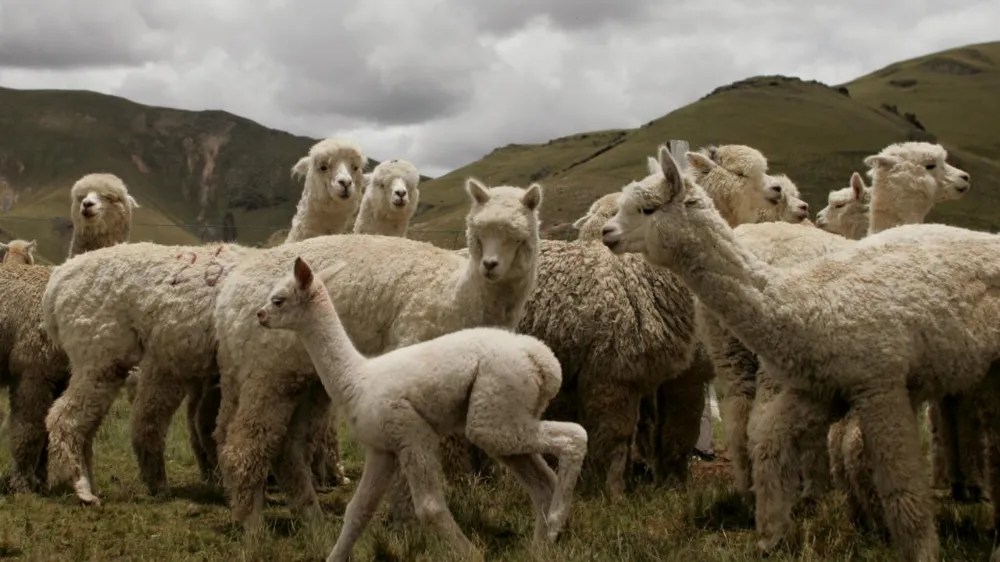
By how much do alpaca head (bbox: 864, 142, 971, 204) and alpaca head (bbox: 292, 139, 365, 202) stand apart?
527cm

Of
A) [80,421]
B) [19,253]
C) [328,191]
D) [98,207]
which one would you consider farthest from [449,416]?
[19,253]

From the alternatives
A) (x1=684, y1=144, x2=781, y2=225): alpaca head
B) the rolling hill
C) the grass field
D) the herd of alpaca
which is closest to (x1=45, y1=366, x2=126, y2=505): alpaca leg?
the herd of alpaca

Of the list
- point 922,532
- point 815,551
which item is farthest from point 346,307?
point 922,532

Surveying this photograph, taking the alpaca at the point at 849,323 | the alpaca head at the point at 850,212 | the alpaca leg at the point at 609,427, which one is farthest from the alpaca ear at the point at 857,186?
the alpaca at the point at 849,323

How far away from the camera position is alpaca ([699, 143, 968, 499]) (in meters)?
6.97

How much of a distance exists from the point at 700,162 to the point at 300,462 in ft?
14.9

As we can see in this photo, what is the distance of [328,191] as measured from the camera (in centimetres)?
1080

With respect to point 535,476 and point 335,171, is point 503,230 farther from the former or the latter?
point 335,171

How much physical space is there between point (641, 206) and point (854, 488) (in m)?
2.27

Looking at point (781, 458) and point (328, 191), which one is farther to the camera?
point (328, 191)

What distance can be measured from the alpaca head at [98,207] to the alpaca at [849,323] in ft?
21.6

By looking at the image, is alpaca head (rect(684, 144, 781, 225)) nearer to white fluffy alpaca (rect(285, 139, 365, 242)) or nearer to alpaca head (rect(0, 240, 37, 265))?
white fluffy alpaca (rect(285, 139, 365, 242))

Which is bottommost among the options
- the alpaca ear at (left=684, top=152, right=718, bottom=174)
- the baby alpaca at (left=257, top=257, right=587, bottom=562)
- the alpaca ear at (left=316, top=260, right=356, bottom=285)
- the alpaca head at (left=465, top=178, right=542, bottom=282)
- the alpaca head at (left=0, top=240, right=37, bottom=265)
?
the baby alpaca at (left=257, top=257, right=587, bottom=562)

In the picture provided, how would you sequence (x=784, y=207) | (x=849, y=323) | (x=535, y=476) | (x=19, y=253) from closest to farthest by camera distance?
(x=849, y=323), (x=535, y=476), (x=784, y=207), (x=19, y=253)
